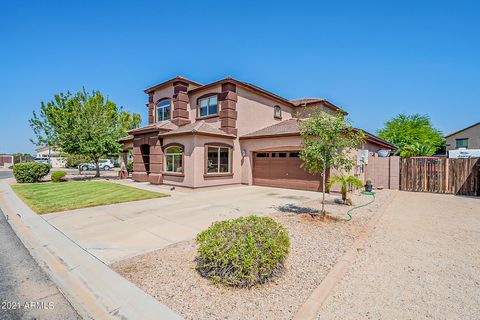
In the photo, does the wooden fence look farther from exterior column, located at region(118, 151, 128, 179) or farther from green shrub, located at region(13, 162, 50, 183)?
green shrub, located at region(13, 162, 50, 183)

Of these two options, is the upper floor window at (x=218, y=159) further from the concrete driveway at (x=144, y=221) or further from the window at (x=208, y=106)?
the concrete driveway at (x=144, y=221)

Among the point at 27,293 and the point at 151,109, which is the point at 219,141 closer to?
the point at 151,109

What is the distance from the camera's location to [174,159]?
16.9 m

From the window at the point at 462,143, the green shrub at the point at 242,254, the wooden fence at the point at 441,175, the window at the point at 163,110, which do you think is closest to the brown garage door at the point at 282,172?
the wooden fence at the point at 441,175

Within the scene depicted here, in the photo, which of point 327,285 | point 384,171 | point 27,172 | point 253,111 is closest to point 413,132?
point 384,171

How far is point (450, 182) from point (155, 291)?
18550 millimetres

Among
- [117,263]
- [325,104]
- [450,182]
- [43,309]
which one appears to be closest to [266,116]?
[325,104]

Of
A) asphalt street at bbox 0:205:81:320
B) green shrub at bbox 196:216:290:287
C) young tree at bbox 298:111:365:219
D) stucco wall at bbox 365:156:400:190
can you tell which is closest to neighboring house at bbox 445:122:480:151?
stucco wall at bbox 365:156:400:190

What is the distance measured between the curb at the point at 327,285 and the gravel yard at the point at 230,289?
11cm

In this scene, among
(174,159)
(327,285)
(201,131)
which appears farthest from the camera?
(174,159)

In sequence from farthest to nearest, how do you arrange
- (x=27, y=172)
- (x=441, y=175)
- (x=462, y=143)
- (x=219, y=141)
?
(x=462, y=143)
(x=27, y=172)
(x=219, y=141)
(x=441, y=175)

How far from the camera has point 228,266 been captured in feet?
13.3

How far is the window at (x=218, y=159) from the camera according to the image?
15961 millimetres

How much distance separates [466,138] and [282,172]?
40193mm
